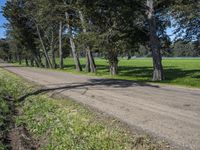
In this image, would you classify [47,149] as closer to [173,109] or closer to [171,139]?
[171,139]

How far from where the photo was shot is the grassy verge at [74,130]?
26.7 ft

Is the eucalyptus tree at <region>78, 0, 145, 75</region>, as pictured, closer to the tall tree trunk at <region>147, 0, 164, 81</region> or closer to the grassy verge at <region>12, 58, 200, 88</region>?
the tall tree trunk at <region>147, 0, 164, 81</region>

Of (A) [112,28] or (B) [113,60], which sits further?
(B) [113,60]

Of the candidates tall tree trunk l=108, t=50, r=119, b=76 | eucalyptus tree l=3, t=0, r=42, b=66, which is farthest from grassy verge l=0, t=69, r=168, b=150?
eucalyptus tree l=3, t=0, r=42, b=66

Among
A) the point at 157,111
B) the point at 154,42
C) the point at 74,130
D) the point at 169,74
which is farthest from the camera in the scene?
the point at 169,74

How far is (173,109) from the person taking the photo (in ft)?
38.3

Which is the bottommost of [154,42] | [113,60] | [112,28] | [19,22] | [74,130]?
[74,130]

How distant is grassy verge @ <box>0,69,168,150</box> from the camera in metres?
8.14

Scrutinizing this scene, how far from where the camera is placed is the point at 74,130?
967 centimetres

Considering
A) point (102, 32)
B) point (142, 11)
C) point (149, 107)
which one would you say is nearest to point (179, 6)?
point (142, 11)

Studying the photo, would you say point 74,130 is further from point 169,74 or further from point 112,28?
point 169,74

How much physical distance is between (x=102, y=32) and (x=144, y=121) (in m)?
20.1

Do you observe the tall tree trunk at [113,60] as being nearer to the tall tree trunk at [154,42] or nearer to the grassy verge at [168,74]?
the grassy verge at [168,74]

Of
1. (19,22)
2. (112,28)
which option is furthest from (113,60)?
(19,22)
